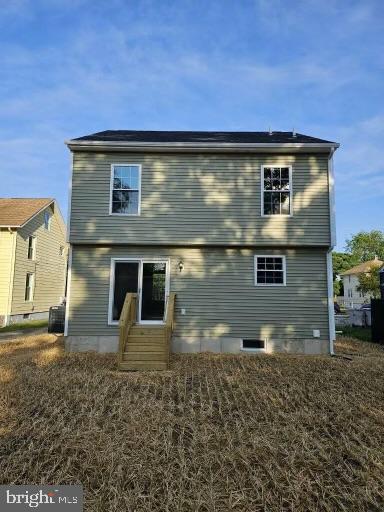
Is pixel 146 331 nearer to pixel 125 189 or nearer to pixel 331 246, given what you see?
pixel 125 189

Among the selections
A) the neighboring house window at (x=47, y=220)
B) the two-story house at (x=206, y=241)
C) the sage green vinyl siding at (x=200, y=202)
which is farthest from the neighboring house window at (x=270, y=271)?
the neighboring house window at (x=47, y=220)

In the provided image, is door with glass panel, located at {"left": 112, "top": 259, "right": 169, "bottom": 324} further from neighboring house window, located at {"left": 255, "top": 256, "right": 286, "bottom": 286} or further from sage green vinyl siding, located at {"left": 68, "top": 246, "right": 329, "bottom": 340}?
neighboring house window, located at {"left": 255, "top": 256, "right": 286, "bottom": 286}

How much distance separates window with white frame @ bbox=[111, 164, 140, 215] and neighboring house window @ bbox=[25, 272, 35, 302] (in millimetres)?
12641

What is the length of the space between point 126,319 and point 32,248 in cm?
1449

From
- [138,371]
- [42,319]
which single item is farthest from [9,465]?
[42,319]

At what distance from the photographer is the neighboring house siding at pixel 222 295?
10438 mm

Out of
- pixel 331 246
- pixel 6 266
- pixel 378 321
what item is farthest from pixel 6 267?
pixel 378 321

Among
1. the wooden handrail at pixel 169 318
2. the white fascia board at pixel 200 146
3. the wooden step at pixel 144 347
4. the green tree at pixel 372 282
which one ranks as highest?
the white fascia board at pixel 200 146

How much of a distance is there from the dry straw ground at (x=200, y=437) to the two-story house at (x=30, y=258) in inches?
485

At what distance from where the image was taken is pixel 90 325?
10453mm

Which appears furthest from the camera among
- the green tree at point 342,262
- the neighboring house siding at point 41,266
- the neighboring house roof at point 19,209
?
the green tree at point 342,262

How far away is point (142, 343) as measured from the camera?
29.5 feet

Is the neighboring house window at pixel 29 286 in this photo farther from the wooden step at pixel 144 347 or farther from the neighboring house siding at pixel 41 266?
the wooden step at pixel 144 347

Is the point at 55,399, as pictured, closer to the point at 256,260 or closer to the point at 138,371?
the point at 138,371
